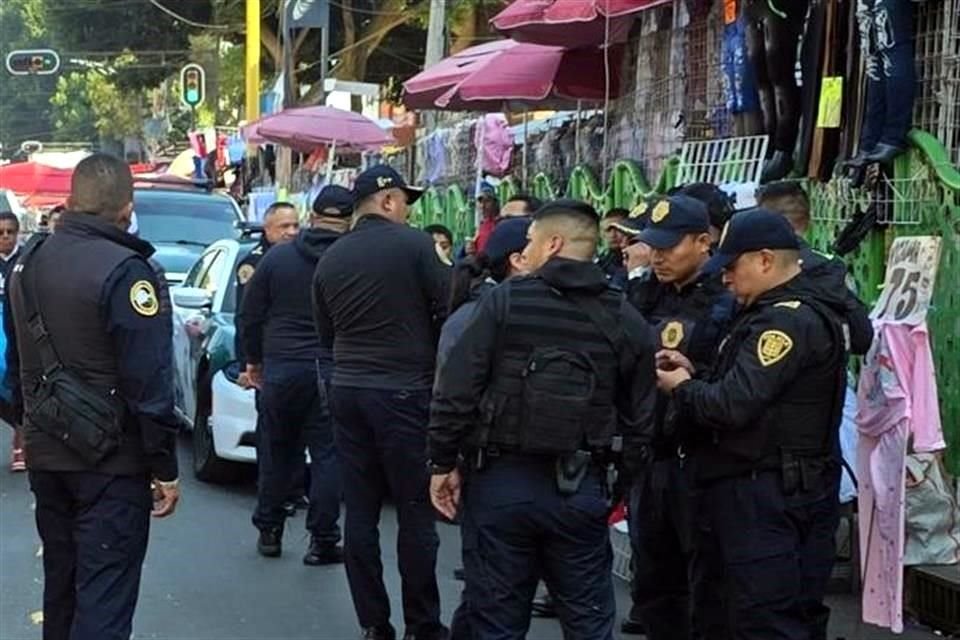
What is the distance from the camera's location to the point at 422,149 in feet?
69.7

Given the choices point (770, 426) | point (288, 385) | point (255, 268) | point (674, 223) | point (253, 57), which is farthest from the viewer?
point (253, 57)

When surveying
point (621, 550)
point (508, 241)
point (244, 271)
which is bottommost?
point (621, 550)

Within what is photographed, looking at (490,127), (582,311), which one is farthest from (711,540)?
(490,127)

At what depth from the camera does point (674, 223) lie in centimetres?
569

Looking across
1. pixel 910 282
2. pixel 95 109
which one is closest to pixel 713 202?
pixel 910 282

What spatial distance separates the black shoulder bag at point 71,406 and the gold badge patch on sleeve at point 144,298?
300mm

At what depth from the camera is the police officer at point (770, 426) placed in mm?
5230

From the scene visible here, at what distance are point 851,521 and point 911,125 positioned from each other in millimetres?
1843

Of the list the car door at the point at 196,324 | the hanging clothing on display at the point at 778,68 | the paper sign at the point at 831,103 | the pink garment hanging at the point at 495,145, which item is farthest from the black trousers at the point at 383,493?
the pink garment hanging at the point at 495,145

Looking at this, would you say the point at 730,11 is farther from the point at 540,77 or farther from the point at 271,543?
the point at 271,543

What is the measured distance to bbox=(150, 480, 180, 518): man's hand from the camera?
5523 millimetres

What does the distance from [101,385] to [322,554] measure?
324 centimetres

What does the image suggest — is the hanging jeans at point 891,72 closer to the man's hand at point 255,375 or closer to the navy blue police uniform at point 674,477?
the navy blue police uniform at point 674,477

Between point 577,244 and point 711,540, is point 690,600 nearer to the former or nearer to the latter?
point 711,540
